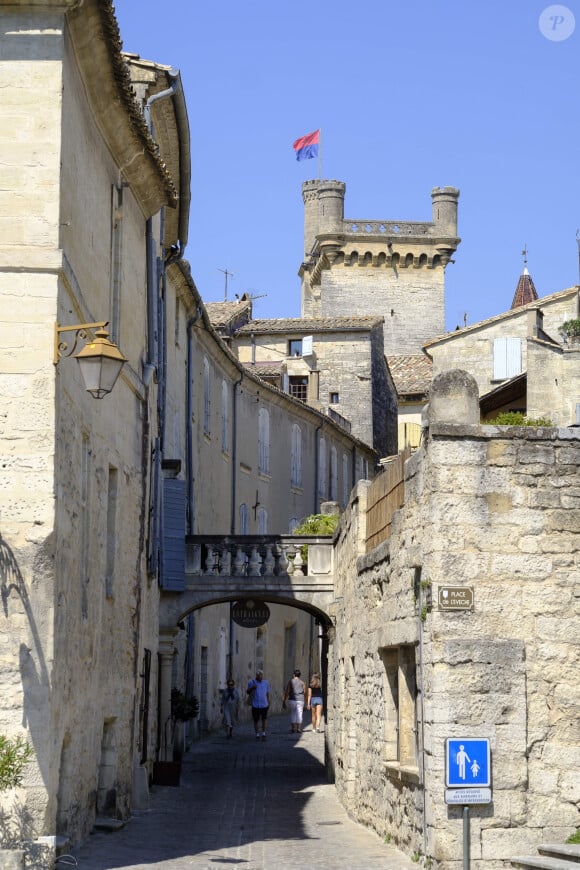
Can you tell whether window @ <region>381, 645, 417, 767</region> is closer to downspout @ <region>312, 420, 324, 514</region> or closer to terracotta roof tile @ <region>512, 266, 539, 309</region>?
downspout @ <region>312, 420, 324, 514</region>

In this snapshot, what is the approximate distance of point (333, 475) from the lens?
41.8m

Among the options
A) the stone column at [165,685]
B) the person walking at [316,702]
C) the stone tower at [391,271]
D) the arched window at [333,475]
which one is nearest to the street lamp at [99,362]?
the stone column at [165,685]

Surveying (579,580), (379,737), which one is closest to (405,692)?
(379,737)

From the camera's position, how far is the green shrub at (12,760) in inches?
394

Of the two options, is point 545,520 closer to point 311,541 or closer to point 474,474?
point 474,474

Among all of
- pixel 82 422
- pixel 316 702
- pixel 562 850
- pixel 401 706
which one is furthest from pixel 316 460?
pixel 562 850

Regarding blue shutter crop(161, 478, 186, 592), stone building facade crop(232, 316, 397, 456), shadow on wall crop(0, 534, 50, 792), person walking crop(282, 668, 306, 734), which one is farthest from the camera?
stone building facade crop(232, 316, 397, 456)

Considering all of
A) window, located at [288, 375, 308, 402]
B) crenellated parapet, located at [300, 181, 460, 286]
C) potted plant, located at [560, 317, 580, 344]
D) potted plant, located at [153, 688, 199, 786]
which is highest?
crenellated parapet, located at [300, 181, 460, 286]

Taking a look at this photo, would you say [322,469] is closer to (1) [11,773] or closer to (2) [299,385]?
(2) [299,385]

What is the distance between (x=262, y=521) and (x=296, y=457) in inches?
135

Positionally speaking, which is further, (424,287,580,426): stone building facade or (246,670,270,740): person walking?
(424,287,580,426): stone building facade

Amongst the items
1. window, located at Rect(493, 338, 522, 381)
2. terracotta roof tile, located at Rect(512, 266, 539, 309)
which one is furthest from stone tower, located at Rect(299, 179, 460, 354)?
window, located at Rect(493, 338, 522, 381)

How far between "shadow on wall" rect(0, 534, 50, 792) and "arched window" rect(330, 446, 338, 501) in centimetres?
3113

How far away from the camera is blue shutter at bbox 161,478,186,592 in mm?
19906
